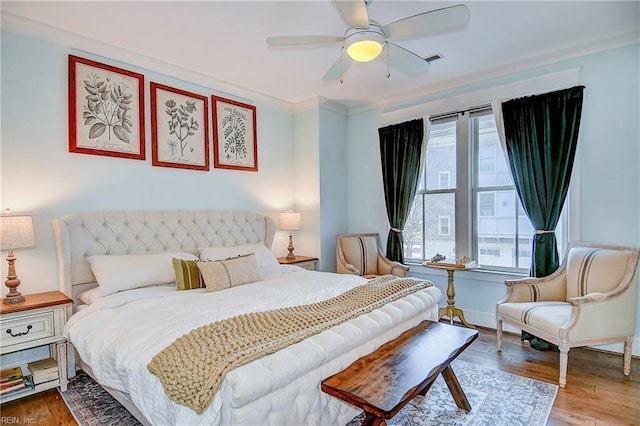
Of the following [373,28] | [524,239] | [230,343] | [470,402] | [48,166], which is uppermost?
[373,28]

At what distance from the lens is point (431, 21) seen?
2.15m

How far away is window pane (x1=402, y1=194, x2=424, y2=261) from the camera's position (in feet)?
15.0

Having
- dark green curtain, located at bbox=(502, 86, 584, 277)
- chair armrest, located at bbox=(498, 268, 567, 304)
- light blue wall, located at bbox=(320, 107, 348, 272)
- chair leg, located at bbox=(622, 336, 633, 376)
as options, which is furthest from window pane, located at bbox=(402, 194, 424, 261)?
chair leg, located at bbox=(622, 336, 633, 376)

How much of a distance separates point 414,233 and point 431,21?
116 inches

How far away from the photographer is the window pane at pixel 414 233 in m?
4.57

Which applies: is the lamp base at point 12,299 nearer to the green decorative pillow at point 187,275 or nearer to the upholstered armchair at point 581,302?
the green decorative pillow at point 187,275

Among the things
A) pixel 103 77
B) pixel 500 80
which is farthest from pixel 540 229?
pixel 103 77

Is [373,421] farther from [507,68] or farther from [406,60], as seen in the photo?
[507,68]

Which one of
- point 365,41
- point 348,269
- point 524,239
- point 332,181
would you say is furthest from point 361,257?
point 365,41

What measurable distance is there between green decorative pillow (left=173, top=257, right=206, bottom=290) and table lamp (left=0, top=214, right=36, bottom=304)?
3.34 feet

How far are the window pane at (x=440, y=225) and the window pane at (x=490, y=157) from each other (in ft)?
1.44

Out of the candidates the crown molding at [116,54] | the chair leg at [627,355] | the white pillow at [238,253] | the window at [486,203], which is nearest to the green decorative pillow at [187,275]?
the white pillow at [238,253]

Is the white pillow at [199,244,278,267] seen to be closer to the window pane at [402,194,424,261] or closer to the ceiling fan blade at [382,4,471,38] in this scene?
the window pane at [402,194,424,261]

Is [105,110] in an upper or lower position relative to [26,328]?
upper
